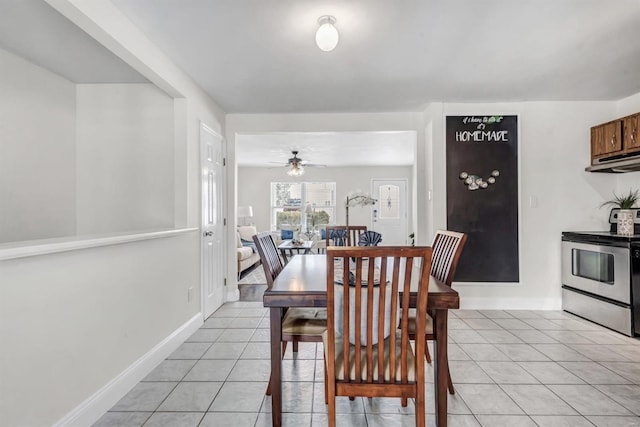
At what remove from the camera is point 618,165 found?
316cm

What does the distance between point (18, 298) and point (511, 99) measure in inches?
170

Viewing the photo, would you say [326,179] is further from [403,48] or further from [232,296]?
[403,48]

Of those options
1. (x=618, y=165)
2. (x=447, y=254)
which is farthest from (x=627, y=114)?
(x=447, y=254)

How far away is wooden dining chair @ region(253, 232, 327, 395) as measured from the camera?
1850 millimetres

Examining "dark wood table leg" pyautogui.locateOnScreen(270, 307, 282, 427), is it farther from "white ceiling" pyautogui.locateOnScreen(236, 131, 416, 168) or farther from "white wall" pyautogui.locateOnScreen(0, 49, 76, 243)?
"white ceiling" pyautogui.locateOnScreen(236, 131, 416, 168)

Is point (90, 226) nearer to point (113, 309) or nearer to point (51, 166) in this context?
point (51, 166)

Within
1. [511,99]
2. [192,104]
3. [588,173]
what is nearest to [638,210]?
[588,173]

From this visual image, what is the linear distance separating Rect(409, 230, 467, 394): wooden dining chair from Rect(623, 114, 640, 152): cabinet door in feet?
7.49

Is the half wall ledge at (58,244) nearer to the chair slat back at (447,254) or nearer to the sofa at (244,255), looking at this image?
the chair slat back at (447,254)

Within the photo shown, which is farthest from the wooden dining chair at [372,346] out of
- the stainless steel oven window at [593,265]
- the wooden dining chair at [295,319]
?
the stainless steel oven window at [593,265]

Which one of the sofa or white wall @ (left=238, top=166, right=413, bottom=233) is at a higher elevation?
white wall @ (left=238, top=166, right=413, bottom=233)

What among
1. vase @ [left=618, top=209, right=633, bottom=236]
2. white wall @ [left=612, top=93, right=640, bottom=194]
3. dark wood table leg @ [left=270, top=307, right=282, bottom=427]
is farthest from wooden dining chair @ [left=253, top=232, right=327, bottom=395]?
white wall @ [left=612, top=93, right=640, bottom=194]

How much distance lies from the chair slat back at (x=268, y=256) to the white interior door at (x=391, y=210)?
669 centimetres

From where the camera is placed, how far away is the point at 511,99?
355 centimetres
